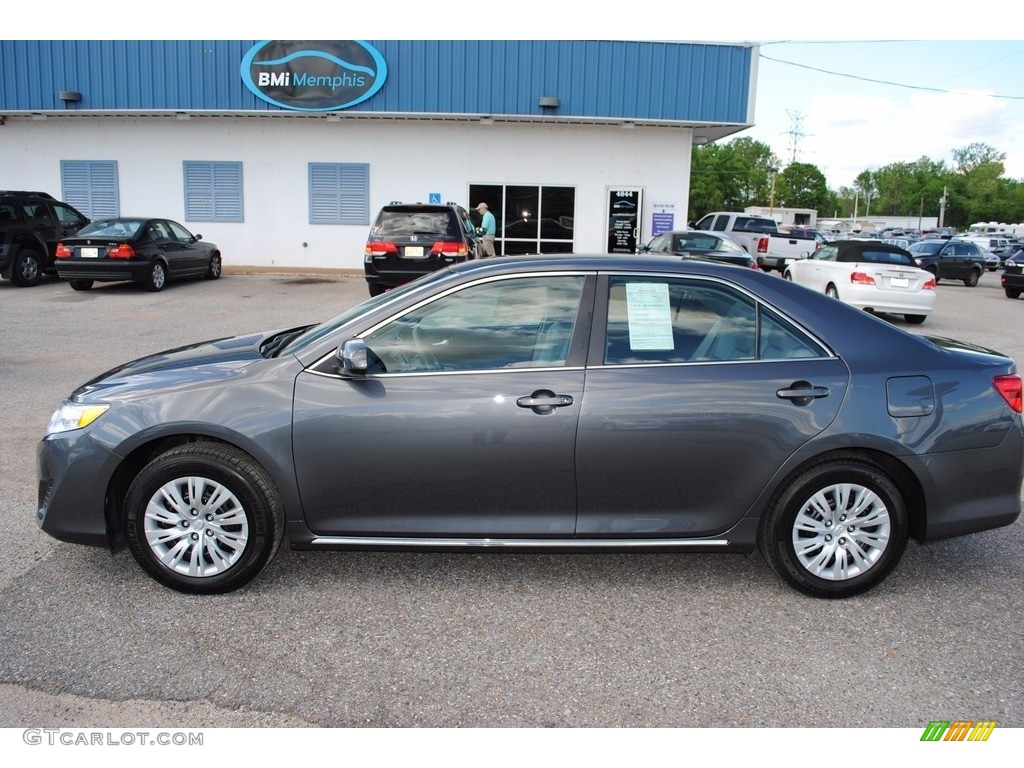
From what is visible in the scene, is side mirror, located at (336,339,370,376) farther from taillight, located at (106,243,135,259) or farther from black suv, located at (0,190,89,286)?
black suv, located at (0,190,89,286)

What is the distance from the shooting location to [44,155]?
22453mm

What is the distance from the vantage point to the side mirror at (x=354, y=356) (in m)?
3.77

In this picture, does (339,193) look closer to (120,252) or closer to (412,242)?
(120,252)

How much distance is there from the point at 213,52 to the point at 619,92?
10.1m

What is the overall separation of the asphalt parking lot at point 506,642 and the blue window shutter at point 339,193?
706 inches

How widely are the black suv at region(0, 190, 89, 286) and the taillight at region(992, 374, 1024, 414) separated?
1759 cm

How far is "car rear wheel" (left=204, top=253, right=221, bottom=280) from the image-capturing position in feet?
63.6

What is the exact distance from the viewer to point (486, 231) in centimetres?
1961

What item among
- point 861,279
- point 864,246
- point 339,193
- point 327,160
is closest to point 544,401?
point 861,279

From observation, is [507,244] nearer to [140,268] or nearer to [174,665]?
[140,268]

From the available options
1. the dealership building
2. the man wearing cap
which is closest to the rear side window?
the man wearing cap

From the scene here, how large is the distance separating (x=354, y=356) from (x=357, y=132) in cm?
1946

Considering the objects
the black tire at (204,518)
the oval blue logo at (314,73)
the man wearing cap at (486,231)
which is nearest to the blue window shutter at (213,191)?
the oval blue logo at (314,73)

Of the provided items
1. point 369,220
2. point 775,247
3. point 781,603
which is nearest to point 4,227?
point 369,220
